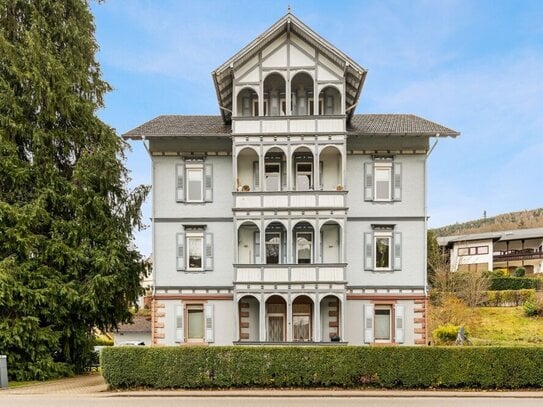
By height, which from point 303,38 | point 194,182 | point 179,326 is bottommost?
point 179,326

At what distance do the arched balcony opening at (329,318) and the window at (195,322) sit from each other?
18.9 ft

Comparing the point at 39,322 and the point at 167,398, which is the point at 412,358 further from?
the point at 39,322

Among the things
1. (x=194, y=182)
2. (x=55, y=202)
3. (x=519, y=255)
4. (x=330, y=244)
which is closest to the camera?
(x=55, y=202)

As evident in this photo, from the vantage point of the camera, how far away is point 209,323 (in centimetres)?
2267

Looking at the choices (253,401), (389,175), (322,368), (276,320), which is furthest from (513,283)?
(253,401)

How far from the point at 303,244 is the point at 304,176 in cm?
335

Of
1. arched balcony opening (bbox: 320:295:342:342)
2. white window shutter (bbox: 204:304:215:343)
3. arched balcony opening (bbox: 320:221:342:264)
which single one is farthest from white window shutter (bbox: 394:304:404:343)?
white window shutter (bbox: 204:304:215:343)

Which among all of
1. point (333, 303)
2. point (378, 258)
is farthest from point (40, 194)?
point (378, 258)

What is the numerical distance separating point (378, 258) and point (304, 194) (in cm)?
490

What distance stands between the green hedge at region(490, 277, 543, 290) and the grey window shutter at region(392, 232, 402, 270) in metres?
23.7

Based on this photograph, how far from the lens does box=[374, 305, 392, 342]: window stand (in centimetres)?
2277

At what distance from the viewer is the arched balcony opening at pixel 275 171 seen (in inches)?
912

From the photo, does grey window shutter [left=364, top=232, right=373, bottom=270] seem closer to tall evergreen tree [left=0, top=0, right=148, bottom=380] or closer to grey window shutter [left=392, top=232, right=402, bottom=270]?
grey window shutter [left=392, top=232, right=402, bottom=270]

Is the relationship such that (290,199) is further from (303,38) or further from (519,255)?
(519,255)
